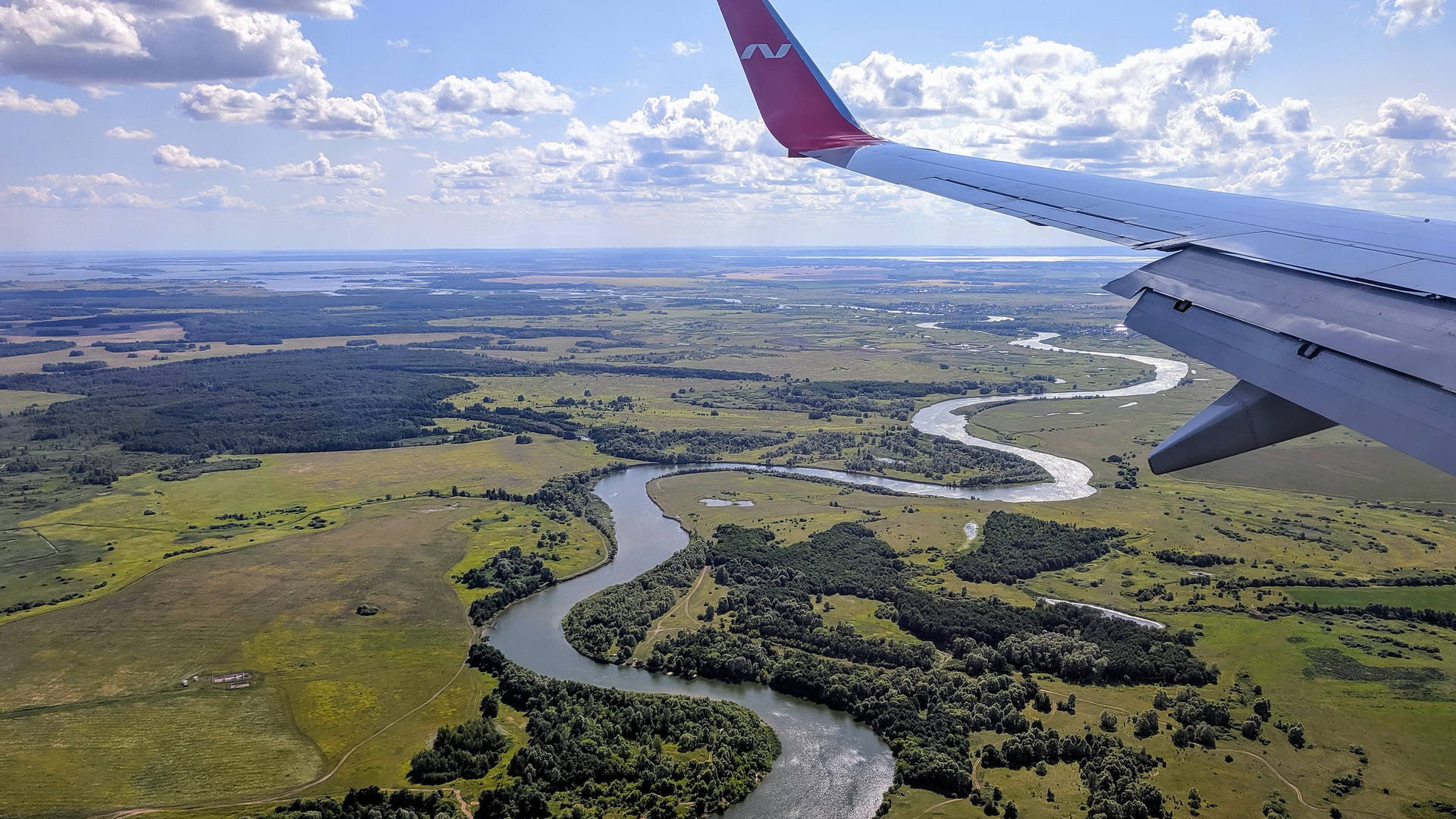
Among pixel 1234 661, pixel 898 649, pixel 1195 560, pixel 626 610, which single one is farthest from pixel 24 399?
pixel 1234 661

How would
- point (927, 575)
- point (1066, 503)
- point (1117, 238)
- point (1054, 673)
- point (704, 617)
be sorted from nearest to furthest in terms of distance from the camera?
point (1117, 238) → point (1054, 673) → point (704, 617) → point (927, 575) → point (1066, 503)

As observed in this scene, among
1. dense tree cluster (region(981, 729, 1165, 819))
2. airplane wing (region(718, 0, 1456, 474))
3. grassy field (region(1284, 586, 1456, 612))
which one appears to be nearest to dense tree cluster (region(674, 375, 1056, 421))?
grassy field (region(1284, 586, 1456, 612))

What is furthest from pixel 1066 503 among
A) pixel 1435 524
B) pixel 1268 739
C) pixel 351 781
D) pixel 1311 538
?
pixel 351 781

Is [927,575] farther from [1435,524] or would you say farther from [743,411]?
[743,411]

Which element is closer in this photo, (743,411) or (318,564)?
(318,564)

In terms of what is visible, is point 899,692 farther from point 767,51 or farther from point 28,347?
point 28,347

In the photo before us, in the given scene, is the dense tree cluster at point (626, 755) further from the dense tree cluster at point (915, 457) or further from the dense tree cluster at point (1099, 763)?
the dense tree cluster at point (915, 457)

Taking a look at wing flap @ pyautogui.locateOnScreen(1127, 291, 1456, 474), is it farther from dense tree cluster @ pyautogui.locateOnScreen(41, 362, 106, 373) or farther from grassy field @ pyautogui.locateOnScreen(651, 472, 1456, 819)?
dense tree cluster @ pyautogui.locateOnScreen(41, 362, 106, 373)
